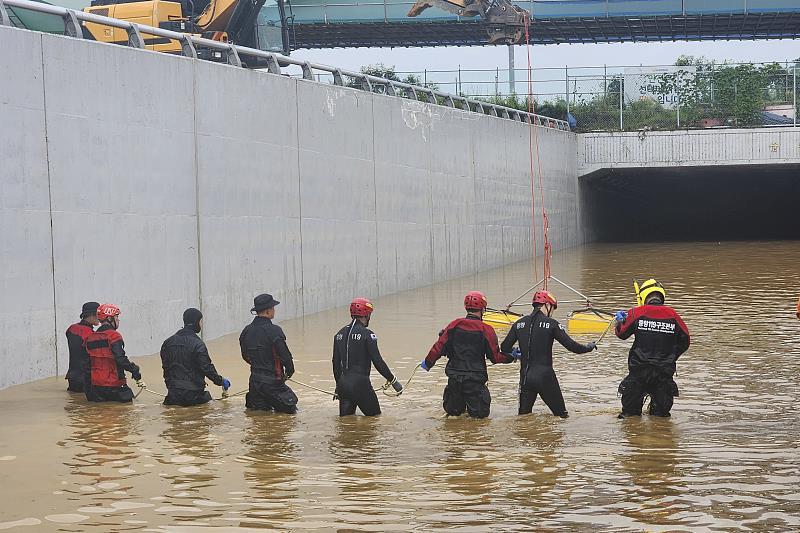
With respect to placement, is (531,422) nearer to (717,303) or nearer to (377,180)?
(717,303)

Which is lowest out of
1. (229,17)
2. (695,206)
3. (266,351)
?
(266,351)

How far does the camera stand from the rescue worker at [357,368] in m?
12.3

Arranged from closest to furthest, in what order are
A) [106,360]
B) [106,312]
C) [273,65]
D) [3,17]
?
[106,360] < [106,312] < [3,17] < [273,65]

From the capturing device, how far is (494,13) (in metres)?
39.0

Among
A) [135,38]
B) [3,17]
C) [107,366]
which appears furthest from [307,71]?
[107,366]

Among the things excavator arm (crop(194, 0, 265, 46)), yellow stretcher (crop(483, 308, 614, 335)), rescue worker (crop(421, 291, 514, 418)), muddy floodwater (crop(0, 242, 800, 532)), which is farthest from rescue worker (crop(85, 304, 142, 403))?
A: excavator arm (crop(194, 0, 265, 46))

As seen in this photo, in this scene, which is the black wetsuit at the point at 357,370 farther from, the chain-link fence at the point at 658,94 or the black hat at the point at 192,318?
the chain-link fence at the point at 658,94

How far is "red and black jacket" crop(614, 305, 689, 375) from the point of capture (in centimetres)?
Result: 1196

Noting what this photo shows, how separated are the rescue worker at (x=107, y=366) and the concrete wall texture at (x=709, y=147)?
32.0 m

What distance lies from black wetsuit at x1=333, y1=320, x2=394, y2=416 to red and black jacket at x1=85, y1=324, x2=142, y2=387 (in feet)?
8.25

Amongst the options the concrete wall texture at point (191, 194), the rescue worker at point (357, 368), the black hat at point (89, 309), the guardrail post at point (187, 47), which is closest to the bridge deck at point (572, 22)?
the concrete wall texture at point (191, 194)

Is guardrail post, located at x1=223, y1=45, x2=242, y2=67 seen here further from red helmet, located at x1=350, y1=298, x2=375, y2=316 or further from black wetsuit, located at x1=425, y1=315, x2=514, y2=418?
black wetsuit, located at x1=425, y1=315, x2=514, y2=418

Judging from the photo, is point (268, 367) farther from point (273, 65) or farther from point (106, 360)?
point (273, 65)

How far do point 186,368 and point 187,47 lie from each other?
8290mm
